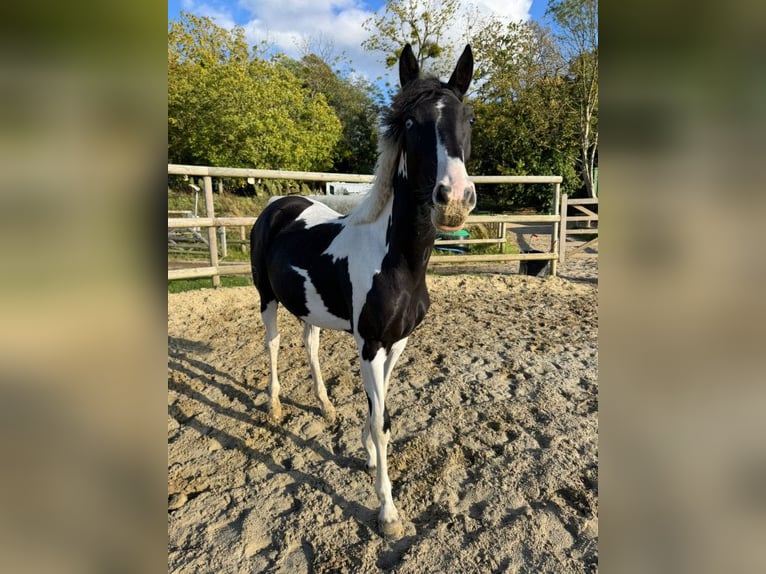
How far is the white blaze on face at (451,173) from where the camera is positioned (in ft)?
4.61

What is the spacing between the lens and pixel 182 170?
4.81 meters

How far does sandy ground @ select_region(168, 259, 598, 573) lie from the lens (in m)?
1.77

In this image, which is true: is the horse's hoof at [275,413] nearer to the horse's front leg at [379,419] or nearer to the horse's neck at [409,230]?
the horse's front leg at [379,419]

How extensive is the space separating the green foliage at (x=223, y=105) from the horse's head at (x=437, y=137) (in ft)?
31.6

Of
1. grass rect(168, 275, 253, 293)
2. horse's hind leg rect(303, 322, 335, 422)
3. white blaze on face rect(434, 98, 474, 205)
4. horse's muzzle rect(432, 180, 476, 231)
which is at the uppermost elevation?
white blaze on face rect(434, 98, 474, 205)

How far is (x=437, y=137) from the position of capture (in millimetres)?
1525

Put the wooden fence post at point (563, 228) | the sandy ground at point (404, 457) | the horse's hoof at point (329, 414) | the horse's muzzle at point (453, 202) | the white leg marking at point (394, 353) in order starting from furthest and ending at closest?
the wooden fence post at point (563, 228)
the horse's hoof at point (329, 414)
the white leg marking at point (394, 353)
the sandy ground at point (404, 457)
the horse's muzzle at point (453, 202)

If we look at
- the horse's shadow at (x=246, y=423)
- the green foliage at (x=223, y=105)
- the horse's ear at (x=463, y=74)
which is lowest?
the horse's shadow at (x=246, y=423)

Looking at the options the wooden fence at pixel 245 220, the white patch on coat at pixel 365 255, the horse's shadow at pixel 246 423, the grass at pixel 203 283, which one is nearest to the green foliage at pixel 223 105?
the wooden fence at pixel 245 220

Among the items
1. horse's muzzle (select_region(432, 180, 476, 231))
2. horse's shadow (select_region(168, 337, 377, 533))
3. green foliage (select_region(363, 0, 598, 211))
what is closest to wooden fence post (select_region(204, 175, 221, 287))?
horse's shadow (select_region(168, 337, 377, 533))

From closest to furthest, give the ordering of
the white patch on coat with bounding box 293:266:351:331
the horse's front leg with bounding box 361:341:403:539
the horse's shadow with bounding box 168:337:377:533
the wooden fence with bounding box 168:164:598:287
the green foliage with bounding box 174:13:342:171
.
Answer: the horse's front leg with bounding box 361:341:403:539, the horse's shadow with bounding box 168:337:377:533, the white patch on coat with bounding box 293:266:351:331, the wooden fence with bounding box 168:164:598:287, the green foliage with bounding box 174:13:342:171

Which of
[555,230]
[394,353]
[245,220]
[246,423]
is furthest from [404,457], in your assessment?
[555,230]

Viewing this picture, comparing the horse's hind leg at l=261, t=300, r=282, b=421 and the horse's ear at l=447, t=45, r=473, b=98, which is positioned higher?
the horse's ear at l=447, t=45, r=473, b=98

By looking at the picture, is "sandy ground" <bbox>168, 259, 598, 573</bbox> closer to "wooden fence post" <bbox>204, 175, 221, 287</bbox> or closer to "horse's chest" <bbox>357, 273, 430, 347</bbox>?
"horse's chest" <bbox>357, 273, 430, 347</bbox>
